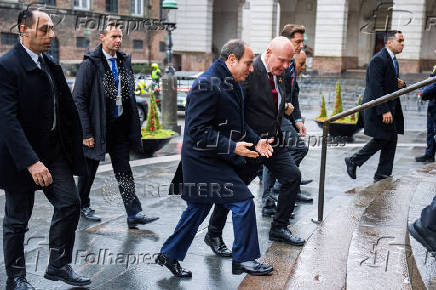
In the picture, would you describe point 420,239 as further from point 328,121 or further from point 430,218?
point 328,121

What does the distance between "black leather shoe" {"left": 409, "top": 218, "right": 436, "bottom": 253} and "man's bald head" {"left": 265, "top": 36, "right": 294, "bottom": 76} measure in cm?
189

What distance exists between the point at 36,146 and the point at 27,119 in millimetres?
214

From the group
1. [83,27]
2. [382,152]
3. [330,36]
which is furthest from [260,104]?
[83,27]

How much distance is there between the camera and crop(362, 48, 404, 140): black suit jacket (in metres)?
7.23

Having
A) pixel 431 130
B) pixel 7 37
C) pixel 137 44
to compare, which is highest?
pixel 7 37

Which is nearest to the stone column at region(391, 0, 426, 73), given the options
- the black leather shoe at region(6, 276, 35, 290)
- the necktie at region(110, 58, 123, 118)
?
the necktie at region(110, 58, 123, 118)

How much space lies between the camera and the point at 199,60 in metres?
38.6

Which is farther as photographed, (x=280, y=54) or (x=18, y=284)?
(x=280, y=54)

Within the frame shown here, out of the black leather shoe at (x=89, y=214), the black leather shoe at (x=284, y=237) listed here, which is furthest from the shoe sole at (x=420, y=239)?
the black leather shoe at (x=89, y=214)

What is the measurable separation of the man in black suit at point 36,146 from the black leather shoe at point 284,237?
71.5 inches

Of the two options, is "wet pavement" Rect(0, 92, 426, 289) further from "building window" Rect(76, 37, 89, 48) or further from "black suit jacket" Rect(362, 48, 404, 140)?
"building window" Rect(76, 37, 89, 48)

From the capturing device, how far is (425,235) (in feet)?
11.5

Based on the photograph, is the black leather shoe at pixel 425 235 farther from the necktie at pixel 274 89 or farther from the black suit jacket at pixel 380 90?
the black suit jacket at pixel 380 90

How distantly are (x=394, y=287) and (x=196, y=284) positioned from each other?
1520 millimetres
